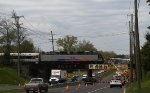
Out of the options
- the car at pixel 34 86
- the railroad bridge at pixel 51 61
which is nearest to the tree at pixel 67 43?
the railroad bridge at pixel 51 61

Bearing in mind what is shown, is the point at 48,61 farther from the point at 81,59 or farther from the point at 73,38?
the point at 73,38

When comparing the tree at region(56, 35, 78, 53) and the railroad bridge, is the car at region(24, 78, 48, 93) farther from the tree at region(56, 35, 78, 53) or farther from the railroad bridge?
the tree at region(56, 35, 78, 53)

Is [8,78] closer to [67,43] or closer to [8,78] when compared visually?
[8,78]

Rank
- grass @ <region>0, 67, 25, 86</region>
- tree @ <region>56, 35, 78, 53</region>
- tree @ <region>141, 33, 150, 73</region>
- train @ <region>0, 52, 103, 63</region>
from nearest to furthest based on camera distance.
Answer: tree @ <region>141, 33, 150, 73</region> < grass @ <region>0, 67, 25, 86</region> < train @ <region>0, 52, 103, 63</region> < tree @ <region>56, 35, 78, 53</region>

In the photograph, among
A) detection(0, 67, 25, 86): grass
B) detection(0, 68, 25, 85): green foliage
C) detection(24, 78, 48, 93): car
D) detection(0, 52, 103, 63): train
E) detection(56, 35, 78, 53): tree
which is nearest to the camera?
detection(24, 78, 48, 93): car

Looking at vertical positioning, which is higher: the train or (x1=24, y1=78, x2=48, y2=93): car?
the train

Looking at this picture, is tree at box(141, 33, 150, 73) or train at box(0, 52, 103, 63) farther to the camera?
train at box(0, 52, 103, 63)

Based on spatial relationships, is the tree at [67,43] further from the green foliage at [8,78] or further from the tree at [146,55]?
the tree at [146,55]

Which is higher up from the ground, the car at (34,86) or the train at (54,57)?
the train at (54,57)

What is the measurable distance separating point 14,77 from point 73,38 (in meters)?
96.7

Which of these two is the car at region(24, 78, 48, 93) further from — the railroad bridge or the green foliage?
the railroad bridge

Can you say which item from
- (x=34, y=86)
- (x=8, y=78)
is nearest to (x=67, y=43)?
(x=8, y=78)

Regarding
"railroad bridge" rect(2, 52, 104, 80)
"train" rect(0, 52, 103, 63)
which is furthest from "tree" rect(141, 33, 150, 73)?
"railroad bridge" rect(2, 52, 104, 80)

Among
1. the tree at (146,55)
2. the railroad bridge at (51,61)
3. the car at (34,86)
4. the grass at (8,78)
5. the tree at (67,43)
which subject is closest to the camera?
A: the car at (34,86)
